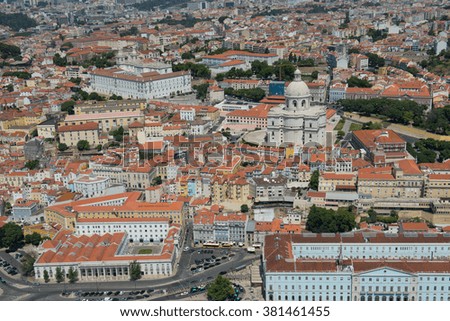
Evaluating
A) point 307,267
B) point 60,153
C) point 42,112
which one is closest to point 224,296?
point 307,267

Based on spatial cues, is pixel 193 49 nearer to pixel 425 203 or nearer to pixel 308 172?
pixel 308 172

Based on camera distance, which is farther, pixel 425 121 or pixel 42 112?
pixel 42 112

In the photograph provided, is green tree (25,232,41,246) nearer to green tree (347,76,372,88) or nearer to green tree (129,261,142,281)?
green tree (129,261,142,281)

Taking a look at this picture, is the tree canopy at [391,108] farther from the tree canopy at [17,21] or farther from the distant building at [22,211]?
the tree canopy at [17,21]

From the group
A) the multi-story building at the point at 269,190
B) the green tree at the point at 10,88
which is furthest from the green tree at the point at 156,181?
the green tree at the point at 10,88

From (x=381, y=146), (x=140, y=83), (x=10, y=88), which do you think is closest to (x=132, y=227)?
(x=381, y=146)

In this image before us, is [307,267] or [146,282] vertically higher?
[307,267]
